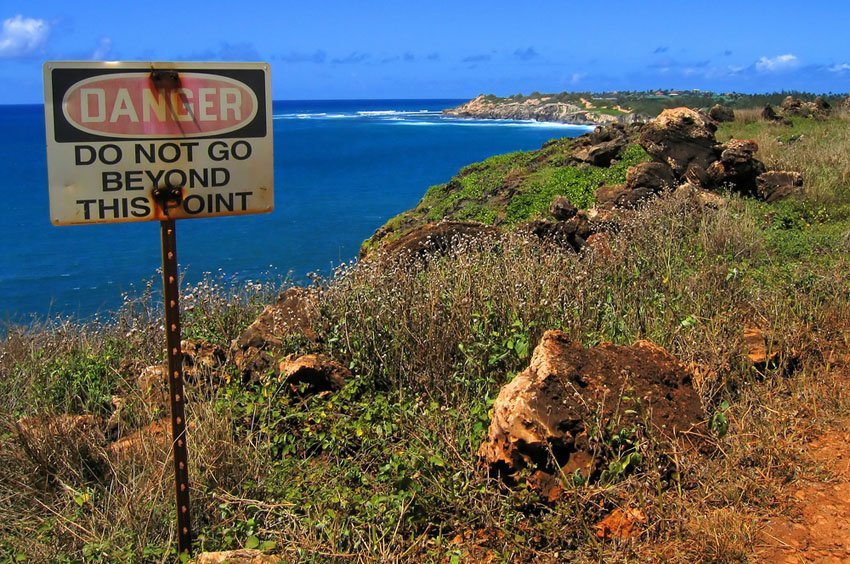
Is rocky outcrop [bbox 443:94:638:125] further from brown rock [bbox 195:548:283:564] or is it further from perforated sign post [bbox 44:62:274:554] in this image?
brown rock [bbox 195:548:283:564]

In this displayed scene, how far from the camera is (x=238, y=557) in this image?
3346 millimetres

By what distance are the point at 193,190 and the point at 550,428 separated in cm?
204

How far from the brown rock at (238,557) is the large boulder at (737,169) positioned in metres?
10.2

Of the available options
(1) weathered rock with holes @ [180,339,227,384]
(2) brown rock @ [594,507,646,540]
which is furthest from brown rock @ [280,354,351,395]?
(2) brown rock @ [594,507,646,540]

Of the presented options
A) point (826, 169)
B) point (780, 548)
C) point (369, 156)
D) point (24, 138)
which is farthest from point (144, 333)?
point (24, 138)

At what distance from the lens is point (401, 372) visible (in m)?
5.09

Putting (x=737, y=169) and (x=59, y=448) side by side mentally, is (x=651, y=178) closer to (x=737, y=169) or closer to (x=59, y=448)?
(x=737, y=169)

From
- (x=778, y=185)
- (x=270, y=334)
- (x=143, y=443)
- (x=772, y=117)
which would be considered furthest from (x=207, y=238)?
(x=143, y=443)

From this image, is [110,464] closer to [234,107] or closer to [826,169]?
[234,107]

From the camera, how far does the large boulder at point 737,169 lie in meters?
11.9

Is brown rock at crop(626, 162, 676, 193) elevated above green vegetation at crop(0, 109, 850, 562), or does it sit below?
→ above

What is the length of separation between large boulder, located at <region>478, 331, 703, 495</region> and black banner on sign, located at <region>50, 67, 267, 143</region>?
6.26 ft

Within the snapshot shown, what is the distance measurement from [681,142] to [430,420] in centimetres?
957

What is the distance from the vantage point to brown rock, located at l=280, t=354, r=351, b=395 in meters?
4.95
